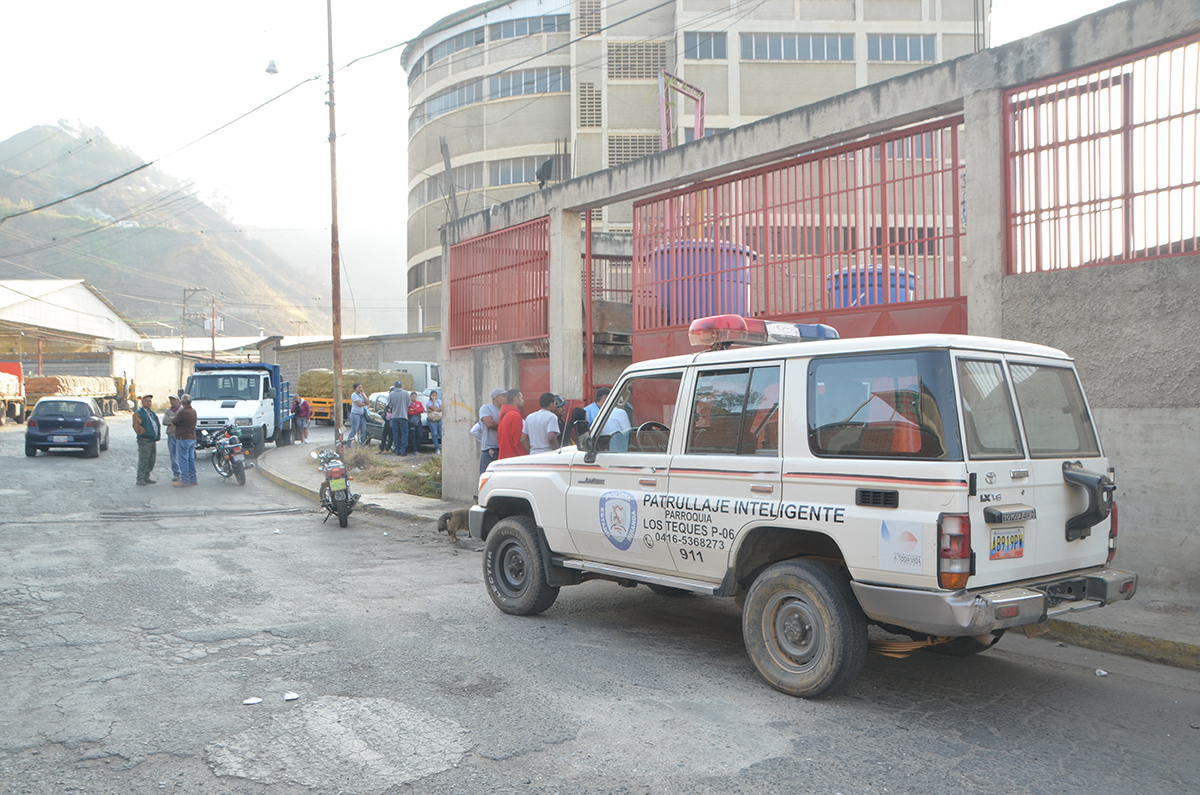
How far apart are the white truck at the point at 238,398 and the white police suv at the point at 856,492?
1728 centimetres

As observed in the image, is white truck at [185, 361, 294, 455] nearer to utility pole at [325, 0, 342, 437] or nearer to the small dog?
utility pole at [325, 0, 342, 437]

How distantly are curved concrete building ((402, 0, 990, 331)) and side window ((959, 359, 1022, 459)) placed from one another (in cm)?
3723

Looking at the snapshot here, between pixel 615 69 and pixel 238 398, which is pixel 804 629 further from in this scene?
pixel 615 69

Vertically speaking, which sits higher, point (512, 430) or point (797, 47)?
point (797, 47)

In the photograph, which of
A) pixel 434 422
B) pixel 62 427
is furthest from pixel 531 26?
pixel 62 427

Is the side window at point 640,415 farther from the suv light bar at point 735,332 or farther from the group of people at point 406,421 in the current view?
the group of people at point 406,421

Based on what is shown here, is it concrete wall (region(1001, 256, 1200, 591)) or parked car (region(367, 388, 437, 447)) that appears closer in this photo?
concrete wall (region(1001, 256, 1200, 591))

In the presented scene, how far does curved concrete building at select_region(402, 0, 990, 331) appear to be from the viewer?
44219 mm

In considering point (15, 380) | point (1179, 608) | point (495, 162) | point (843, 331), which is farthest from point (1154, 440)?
point (495, 162)

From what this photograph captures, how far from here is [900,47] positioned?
4441cm

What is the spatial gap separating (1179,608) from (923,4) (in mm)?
45528

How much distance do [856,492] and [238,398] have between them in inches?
801

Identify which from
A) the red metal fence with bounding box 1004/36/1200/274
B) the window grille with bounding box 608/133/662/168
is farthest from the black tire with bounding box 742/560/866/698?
the window grille with bounding box 608/133/662/168

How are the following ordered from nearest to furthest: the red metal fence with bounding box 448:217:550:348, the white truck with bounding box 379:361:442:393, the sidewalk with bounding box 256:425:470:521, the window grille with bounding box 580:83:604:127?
the red metal fence with bounding box 448:217:550:348 → the sidewalk with bounding box 256:425:470:521 → the white truck with bounding box 379:361:442:393 → the window grille with bounding box 580:83:604:127
